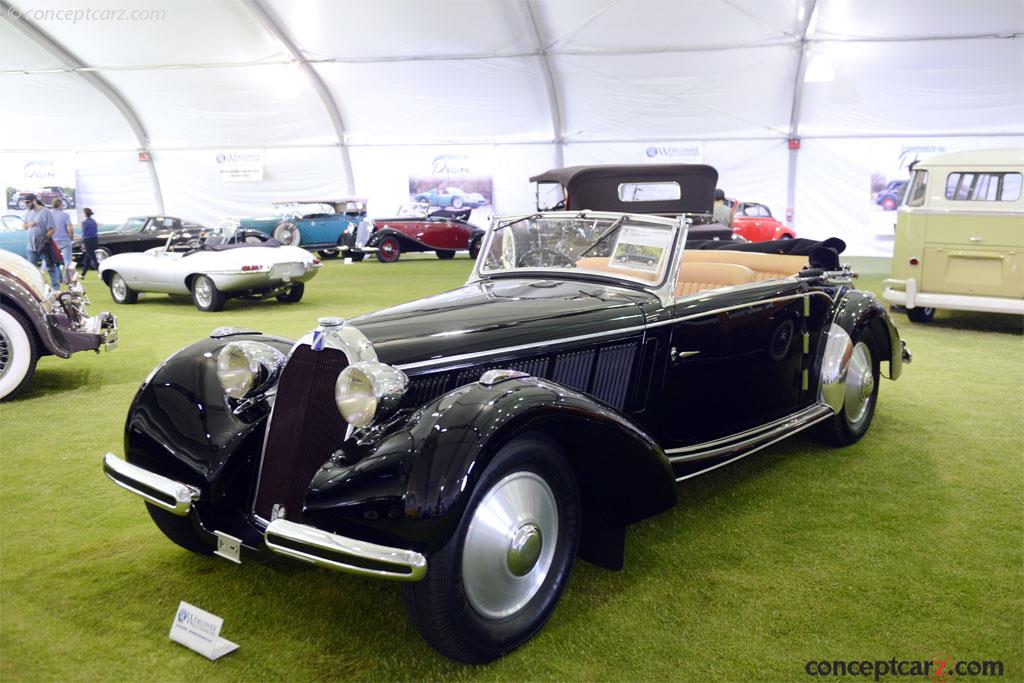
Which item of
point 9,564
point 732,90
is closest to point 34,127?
point 732,90

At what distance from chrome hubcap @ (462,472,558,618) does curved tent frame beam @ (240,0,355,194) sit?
1713 cm

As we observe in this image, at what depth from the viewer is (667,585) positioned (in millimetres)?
3170

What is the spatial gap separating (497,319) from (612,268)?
917 millimetres

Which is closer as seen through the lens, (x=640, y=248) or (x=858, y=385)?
(x=640, y=248)

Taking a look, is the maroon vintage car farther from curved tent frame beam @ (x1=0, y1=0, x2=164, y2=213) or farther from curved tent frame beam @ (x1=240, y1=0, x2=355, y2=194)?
curved tent frame beam @ (x1=0, y1=0, x2=164, y2=213)

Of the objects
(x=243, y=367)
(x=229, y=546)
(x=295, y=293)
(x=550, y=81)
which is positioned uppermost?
(x=550, y=81)

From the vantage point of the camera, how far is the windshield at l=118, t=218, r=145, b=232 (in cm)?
1866

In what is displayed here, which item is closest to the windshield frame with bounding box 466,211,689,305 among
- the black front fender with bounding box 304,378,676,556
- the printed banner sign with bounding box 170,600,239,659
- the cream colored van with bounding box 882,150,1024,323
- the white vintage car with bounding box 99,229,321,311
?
the black front fender with bounding box 304,378,676,556

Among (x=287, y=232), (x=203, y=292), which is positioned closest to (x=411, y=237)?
(x=287, y=232)

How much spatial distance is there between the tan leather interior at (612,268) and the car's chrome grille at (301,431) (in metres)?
1.57

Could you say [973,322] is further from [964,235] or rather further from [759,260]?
[759,260]

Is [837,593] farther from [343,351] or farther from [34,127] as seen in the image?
[34,127]

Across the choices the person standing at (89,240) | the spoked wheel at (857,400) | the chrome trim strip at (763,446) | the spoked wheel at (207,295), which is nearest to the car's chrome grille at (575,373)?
the chrome trim strip at (763,446)

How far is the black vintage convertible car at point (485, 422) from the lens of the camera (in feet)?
8.03
